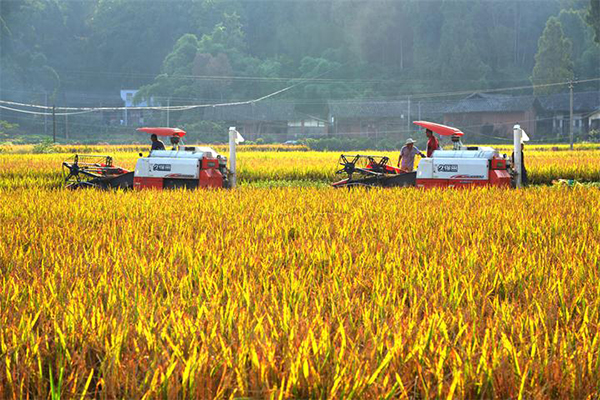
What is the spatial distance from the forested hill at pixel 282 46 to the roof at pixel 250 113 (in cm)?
339

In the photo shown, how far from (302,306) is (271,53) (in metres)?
77.2

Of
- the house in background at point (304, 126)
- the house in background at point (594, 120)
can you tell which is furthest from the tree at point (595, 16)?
the house in background at point (304, 126)

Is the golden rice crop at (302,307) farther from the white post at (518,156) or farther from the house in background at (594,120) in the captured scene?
the house in background at (594,120)

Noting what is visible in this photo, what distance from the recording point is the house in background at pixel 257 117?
58281 mm

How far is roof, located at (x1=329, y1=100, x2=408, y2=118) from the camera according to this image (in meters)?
56.2

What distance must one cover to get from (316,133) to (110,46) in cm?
3144

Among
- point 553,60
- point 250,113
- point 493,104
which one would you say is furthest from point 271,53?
point 553,60

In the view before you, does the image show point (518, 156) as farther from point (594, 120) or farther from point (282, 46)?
point (282, 46)

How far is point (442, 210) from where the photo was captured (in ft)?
25.7

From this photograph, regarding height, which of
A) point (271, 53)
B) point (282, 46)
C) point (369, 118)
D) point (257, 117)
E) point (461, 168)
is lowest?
point (461, 168)

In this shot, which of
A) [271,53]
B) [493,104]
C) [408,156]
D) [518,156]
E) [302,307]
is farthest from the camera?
[271,53]

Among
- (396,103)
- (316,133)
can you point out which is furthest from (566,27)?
(316,133)

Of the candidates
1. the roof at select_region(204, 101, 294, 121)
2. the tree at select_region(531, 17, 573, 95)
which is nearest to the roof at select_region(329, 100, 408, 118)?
the roof at select_region(204, 101, 294, 121)

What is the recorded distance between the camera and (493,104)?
177 ft
